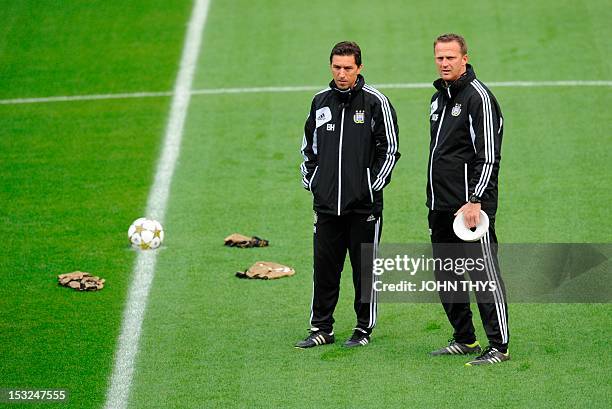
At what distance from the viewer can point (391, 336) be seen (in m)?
8.47

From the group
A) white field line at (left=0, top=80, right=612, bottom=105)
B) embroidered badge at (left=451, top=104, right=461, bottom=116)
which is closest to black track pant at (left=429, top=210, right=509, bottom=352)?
embroidered badge at (left=451, top=104, right=461, bottom=116)

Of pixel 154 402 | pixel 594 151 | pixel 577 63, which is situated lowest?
pixel 154 402

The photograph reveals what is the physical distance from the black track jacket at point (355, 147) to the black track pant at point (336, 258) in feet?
0.39

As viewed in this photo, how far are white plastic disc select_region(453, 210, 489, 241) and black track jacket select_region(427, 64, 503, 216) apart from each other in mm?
95

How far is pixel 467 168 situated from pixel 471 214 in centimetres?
34

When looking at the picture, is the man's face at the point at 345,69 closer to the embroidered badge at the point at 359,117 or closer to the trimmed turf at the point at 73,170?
the embroidered badge at the point at 359,117

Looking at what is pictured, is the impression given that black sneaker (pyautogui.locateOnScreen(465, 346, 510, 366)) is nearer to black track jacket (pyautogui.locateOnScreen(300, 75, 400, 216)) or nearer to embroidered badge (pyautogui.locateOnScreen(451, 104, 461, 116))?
black track jacket (pyautogui.locateOnScreen(300, 75, 400, 216))

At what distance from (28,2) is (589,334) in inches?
467

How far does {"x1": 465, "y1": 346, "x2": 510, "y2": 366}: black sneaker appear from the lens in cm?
770

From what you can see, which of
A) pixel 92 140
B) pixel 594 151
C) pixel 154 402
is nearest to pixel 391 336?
pixel 154 402

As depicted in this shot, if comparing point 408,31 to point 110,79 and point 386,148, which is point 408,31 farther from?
point 386,148

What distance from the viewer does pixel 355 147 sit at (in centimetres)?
797

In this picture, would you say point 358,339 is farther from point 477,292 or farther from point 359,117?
point 359,117

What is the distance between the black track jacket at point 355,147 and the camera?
7.95 metres
